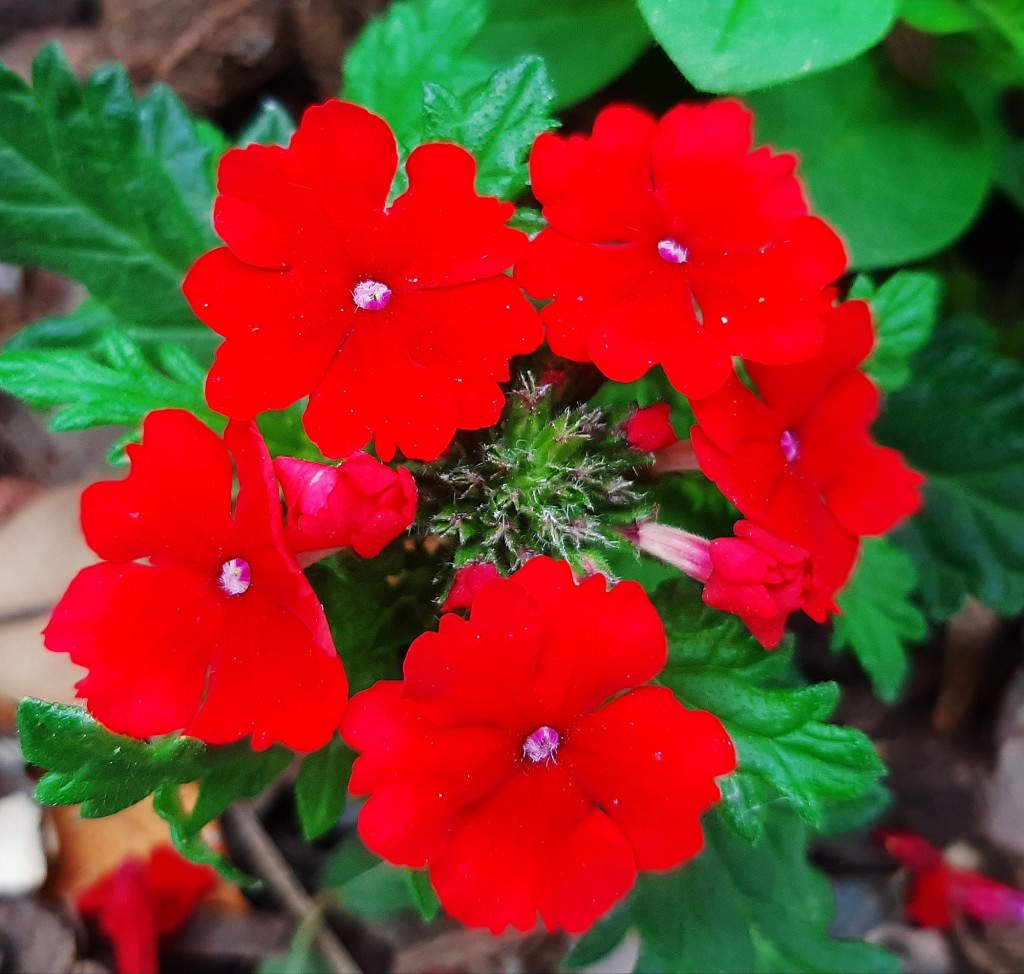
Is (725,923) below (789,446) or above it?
below

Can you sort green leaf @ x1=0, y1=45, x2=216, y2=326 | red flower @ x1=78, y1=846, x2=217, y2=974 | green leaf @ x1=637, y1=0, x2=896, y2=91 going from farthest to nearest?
red flower @ x1=78, y1=846, x2=217, y2=974 < green leaf @ x1=0, y1=45, x2=216, y2=326 < green leaf @ x1=637, y1=0, x2=896, y2=91

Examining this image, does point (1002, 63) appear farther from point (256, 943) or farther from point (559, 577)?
point (256, 943)

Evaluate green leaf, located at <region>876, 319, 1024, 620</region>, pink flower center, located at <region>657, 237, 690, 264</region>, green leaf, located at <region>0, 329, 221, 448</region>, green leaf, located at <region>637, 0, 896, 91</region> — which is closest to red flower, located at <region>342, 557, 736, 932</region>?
pink flower center, located at <region>657, 237, 690, 264</region>

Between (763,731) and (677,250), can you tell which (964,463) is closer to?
(763,731)

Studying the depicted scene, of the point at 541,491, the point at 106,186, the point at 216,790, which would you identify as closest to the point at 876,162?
the point at 541,491

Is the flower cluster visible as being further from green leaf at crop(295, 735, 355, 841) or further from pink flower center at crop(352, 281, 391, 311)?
green leaf at crop(295, 735, 355, 841)
